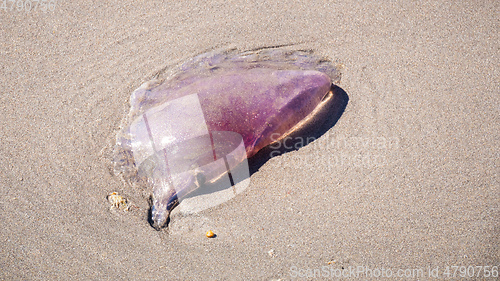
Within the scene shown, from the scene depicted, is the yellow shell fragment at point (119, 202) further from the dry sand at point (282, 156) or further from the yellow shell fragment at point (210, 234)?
the yellow shell fragment at point (210, 234)

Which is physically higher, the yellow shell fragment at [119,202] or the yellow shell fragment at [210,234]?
the yellow shell fragment at [119,202]

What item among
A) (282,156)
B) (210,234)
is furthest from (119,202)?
(282,156)

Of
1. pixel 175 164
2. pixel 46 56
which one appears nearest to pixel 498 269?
pixel 175 164

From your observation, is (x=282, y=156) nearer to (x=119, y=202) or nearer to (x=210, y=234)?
(x=210, y=234)

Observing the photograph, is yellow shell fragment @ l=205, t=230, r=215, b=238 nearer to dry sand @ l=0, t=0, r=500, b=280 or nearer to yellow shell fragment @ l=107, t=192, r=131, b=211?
dry sand @ l=0, t=0, r=500, b=280

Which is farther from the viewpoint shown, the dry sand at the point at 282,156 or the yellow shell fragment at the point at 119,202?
the yellow shell fragment at the point at 119,202

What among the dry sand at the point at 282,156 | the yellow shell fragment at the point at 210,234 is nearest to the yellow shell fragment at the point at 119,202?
the dry sand at the point at 282,156
